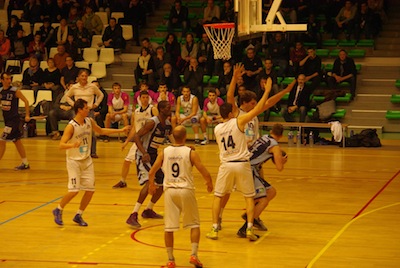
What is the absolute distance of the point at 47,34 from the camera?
91.9 ft

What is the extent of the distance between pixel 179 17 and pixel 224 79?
15.5 feet

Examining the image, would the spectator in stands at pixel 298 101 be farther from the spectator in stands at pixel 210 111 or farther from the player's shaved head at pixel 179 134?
the player's shaved head at pixel 179 134

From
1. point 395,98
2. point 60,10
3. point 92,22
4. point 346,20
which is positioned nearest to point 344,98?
point 395,98

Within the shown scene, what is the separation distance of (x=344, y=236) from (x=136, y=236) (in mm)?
2868

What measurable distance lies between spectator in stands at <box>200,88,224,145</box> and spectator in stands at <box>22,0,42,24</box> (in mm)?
9635

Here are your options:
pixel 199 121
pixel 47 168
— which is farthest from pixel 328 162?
pixel 47 168

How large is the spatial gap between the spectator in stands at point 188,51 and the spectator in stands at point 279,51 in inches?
93.4

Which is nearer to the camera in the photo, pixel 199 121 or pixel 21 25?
pixel 199 121

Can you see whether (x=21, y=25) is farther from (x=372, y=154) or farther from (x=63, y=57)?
(x=372, y=154)

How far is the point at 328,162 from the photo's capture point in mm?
18969

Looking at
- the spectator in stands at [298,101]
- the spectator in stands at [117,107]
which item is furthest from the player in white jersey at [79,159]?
the spectator in stands at [298,101]

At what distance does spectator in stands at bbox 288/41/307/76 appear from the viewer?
2458cm

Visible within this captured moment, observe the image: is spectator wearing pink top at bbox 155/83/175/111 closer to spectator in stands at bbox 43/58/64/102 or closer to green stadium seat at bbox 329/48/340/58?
spectator in stands at bbox 43/58/64/102

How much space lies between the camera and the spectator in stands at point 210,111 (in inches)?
866
